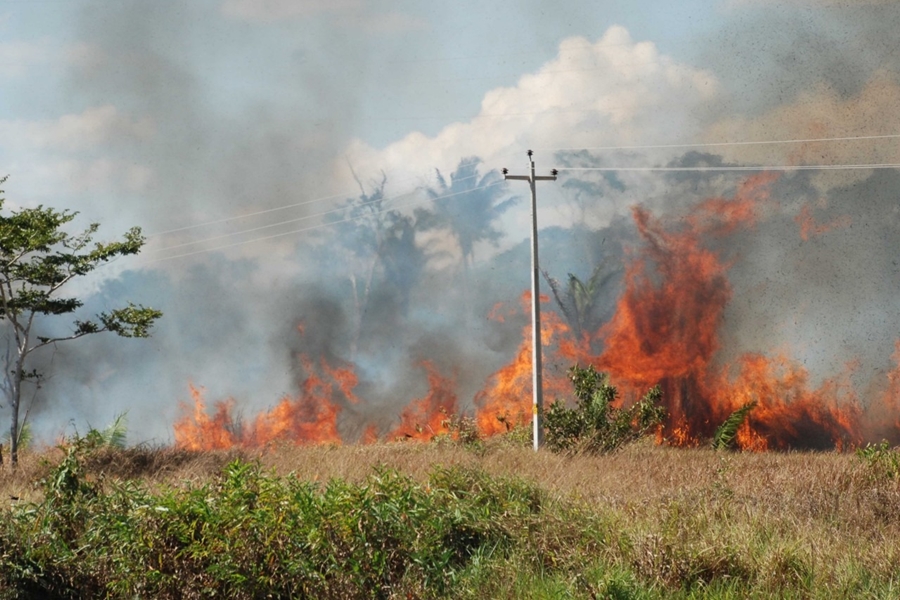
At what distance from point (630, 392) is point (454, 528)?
19.3 metres

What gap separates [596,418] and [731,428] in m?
4.79

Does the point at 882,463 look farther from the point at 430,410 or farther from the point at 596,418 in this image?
the point at 430,410

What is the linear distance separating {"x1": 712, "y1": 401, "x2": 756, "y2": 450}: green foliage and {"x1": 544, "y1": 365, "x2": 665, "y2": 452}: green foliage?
2998mm

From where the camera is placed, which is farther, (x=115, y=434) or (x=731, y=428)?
(x=731, y=428)

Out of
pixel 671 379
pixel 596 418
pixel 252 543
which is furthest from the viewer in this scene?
pixel 671 379

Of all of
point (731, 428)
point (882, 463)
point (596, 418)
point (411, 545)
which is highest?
point (411, 545)

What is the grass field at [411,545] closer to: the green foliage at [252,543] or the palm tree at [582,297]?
the green foliage at [252,543]

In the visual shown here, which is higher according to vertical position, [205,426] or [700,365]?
[700,365]

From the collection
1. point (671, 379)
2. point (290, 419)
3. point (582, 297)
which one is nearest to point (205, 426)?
point (290, 419)

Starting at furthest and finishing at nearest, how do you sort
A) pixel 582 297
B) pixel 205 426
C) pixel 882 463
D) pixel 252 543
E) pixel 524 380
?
pixel 582 297
pixel 205 426
pixel 524 380
pixel 882 463
pixel 252 543

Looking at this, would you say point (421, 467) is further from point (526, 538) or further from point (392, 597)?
point (392, 597)

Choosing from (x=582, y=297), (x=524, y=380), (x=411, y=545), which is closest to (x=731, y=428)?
(x=524, y=380)

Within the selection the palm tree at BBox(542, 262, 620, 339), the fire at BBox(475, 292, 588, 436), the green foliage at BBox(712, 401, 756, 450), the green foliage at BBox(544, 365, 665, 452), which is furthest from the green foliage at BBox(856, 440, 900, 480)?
the palm tree at BBox(542, 262, 620, 339)

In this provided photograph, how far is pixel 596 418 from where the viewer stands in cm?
2050
